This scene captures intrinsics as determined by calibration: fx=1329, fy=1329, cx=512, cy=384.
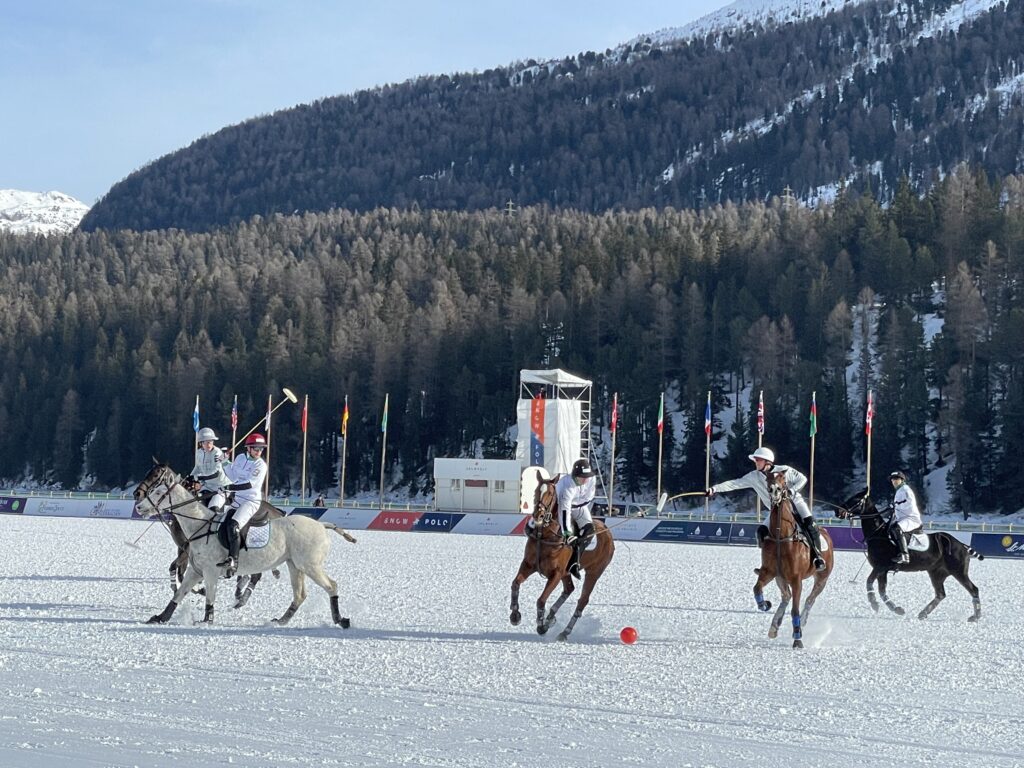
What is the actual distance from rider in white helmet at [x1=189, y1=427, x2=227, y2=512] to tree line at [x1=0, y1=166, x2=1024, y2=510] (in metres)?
57.2

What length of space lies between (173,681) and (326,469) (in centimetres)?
8184

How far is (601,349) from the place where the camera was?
90125 mm

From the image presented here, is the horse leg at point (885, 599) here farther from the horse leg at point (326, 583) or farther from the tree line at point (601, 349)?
the tree line at point (601, 349)

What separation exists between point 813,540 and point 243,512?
6428 millimetres

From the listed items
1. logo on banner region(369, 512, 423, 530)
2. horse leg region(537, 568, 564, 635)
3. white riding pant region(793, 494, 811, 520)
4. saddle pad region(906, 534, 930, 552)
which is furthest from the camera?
logo on banner region(369, 512, 423, 530)

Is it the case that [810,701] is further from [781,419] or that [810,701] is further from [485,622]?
[781,419]

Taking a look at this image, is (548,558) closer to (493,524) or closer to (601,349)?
(493,524)

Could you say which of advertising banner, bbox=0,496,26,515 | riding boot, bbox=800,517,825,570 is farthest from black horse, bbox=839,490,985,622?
advertising banner, bbox=0,496,26,515

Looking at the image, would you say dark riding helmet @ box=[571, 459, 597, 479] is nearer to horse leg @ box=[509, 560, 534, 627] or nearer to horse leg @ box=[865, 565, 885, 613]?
horse leg @ box=[509, 560, 534, 627]

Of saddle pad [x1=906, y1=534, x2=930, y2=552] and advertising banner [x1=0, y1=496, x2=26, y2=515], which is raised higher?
saddle pad [x1=906, y1=534, x2=930, y2=552]

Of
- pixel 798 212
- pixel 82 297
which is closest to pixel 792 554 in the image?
pixel 798 212

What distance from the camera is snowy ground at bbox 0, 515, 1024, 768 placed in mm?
8664

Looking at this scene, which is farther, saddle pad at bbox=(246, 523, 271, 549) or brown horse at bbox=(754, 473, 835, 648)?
saddle pad at bbox=(246, 523, 271, 549)

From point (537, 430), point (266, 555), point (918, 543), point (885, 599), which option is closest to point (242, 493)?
point (266, 555)
